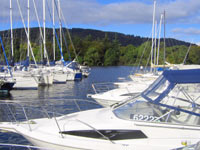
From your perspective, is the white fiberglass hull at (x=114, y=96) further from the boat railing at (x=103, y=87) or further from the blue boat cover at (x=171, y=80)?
the blue boat cover at (x=171, y=80)

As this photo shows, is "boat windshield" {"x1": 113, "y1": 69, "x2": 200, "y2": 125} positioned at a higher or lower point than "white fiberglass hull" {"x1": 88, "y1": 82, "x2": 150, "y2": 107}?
higher

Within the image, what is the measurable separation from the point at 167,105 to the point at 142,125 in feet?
2.59

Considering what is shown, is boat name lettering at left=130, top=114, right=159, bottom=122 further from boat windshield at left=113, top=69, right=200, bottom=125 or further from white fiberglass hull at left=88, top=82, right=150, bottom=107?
white fiberglass hull at left=88, top=82, right=150, bottom=107

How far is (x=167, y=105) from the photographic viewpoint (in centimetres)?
652

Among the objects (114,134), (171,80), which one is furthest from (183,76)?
(114,134)

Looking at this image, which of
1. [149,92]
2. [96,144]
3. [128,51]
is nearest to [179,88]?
[149,92]

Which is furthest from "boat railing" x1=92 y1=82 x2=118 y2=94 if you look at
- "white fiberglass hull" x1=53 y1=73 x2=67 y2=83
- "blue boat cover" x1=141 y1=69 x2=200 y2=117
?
"white fiberglass hull" x1=53 y1=73 x2=67 y2=83

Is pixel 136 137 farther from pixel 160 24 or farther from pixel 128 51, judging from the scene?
pixel 128 51

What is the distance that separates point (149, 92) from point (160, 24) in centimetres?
3221

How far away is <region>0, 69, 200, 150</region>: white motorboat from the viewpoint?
20.1 feet

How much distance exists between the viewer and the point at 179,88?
269 inches

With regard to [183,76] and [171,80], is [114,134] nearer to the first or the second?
[171,80]

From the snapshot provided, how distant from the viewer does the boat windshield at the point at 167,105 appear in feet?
20.9

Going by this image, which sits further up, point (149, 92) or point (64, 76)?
point (149, 92)
